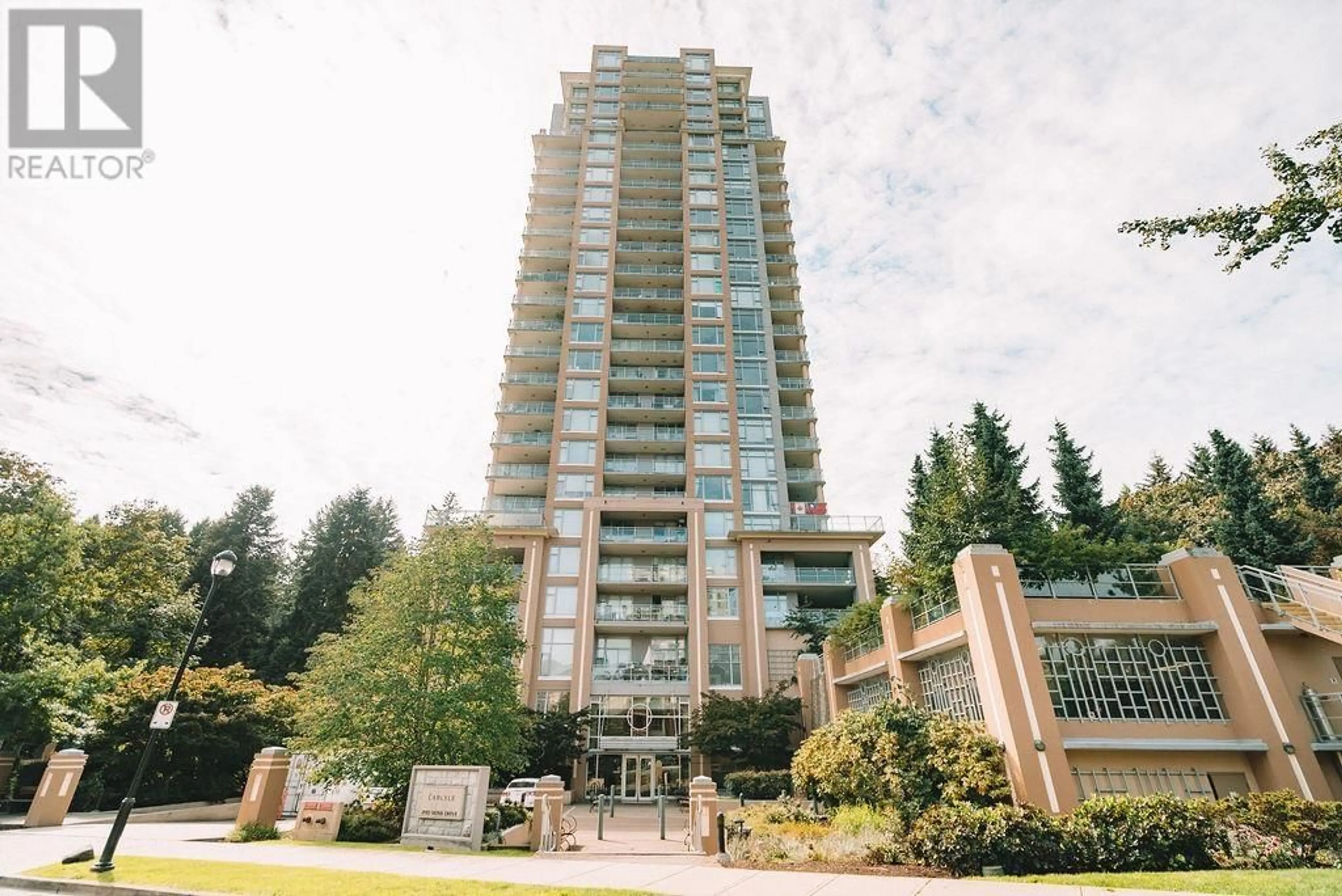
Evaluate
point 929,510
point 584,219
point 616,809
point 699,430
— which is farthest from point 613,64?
point 616,809

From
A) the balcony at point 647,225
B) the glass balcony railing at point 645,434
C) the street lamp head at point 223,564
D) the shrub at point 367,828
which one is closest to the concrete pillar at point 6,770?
the shrub at point 367,828

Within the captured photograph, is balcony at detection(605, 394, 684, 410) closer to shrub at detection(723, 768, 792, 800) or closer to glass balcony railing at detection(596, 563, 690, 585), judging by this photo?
glass balcony railing at detection(596, 563, 690, 585)

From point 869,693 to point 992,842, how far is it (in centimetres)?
1418

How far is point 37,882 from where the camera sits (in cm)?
1051

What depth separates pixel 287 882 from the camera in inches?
388

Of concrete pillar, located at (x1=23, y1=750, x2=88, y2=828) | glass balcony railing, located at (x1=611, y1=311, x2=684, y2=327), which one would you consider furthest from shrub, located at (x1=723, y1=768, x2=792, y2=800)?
glass balcony railing, located at (x1=611, y1=311, x2=684, y2=327)

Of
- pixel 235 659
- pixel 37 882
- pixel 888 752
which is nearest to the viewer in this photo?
pixel 37 882

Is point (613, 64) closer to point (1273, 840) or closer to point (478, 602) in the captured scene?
point (478, 602)

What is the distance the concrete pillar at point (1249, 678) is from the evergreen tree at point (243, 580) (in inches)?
2046

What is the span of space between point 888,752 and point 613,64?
6988cm

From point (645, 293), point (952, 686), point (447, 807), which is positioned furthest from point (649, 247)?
point (447, 807)

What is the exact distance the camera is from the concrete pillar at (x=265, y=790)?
16.8m

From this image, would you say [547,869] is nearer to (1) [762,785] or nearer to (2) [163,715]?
(2) [163,715]

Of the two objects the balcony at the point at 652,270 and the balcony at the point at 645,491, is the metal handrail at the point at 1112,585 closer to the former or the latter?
the balcony at the point at 645,491
